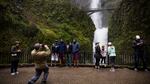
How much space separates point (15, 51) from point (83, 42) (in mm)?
14534

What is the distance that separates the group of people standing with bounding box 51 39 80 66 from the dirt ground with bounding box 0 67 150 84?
3.24ft

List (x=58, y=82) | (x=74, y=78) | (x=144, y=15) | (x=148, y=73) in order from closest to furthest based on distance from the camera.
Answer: (x=58, y=82) < (x=74, y=78) < (x=148, y=73) < (x=144, y=15)

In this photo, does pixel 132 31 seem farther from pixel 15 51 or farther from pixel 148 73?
pixel 15 51

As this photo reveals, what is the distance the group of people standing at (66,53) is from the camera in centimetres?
2273

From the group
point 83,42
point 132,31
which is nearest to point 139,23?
point 132,31

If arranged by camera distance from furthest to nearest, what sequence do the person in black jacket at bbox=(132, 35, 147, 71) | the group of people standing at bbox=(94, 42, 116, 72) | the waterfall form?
the waterfall → the group of people standing at bbox=(94, 42, 116, 72) → the person in black jacket at bbox=(132, 35, 147, 71)

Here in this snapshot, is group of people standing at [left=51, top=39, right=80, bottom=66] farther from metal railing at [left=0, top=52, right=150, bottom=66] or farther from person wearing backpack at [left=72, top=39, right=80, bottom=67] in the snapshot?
metal railing at [left=0, top=52, right=150, bottom=66]

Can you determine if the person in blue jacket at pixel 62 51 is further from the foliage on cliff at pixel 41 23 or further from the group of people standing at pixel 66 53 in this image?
the foliage on cliff at pixel 41 23

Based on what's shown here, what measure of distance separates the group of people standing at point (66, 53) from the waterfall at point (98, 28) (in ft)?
46.3

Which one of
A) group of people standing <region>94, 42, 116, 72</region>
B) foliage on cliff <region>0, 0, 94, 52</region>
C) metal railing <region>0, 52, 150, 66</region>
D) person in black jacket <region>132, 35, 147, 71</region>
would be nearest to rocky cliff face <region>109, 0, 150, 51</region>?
metal railing <region>0, 52, 150, 66</region>

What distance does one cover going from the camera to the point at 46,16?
115ft

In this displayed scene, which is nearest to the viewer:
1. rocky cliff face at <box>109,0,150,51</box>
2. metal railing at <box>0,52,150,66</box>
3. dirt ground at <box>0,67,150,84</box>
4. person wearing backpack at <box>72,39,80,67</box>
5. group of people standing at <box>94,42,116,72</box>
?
dirt ground at <box>0,67,150,84</box>

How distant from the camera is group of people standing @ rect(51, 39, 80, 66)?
22.7 meters

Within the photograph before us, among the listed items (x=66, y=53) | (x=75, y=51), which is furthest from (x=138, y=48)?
(x=66, y=53)
